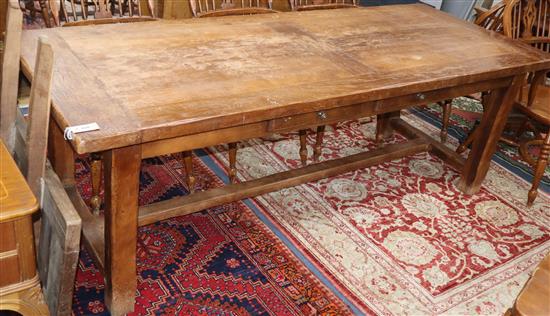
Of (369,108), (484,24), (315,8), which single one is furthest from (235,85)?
(484,24)

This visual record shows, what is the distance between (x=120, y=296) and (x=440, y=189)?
6.22 feet

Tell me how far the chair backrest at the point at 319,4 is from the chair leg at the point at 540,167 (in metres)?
1.33

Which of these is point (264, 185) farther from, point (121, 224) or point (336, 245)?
point (121, 224)

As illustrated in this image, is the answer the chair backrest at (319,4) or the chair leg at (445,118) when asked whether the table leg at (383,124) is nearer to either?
the chair leg at (445,118)

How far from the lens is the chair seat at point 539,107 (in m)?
2.89

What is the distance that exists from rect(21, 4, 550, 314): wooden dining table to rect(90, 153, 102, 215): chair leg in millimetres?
105

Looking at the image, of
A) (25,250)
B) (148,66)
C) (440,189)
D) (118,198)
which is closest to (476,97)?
(440,189)

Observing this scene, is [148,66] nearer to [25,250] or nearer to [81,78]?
[81,78]

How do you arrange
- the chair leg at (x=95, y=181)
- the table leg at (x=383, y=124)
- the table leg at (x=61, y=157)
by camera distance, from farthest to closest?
the table leg at (x=383, y=124) < the chair leg at (x=95, y=181) < the table leg at (x=61, y=157)

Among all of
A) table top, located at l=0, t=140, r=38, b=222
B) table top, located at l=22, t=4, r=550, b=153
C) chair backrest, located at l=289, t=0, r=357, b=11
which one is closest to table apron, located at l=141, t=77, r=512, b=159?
table top, located at l=22, t=4, r=550, b=153

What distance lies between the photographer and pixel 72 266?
169 cm

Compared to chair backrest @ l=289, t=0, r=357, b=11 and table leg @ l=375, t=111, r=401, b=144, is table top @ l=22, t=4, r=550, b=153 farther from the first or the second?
table leg @ l=375, t=111, r=401, b=144

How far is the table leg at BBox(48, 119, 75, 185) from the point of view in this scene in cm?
231

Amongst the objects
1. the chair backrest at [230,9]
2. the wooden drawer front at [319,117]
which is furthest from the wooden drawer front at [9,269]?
the chair backrest at [230,9]
